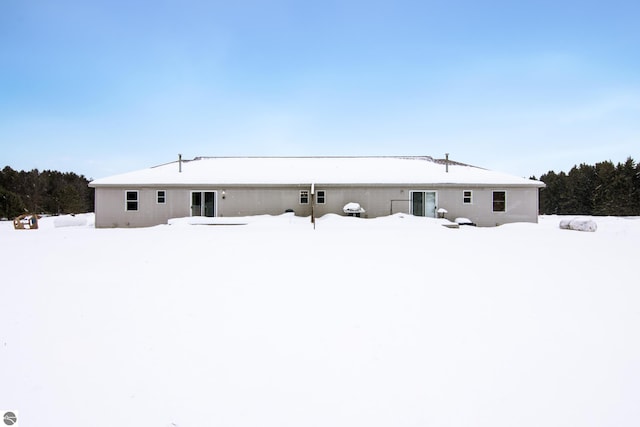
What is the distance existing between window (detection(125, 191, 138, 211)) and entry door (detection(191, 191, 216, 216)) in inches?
121

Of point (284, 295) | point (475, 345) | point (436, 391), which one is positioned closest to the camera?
point (436, 391)

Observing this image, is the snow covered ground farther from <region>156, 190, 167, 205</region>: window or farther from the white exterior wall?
<region>156, 190, 167, 205</region>: window

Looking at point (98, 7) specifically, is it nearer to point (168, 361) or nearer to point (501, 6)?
point (168, 361)

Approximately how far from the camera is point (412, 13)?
1541 cm

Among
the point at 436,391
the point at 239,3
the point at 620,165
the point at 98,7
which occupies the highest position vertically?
the point at 239,3

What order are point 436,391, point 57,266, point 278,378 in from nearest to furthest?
point 436,391, point 278,378, point 57,266

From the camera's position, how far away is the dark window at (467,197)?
17.2 m

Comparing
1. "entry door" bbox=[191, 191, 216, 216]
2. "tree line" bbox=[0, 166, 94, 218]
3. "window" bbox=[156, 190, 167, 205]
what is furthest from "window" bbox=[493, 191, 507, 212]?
"tree line" bbox=[0, 166, 94, 218]

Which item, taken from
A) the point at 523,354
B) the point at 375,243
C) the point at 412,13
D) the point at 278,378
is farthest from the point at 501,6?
the point at 278,378

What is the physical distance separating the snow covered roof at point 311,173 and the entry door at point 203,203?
856mm

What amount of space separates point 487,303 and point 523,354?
141 centimetres

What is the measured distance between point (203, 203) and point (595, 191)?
110 feet

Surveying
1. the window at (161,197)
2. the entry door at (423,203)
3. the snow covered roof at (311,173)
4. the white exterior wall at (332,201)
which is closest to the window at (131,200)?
the white exterior wall at (332,201)

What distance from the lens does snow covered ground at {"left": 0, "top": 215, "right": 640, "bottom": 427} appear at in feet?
7.55
